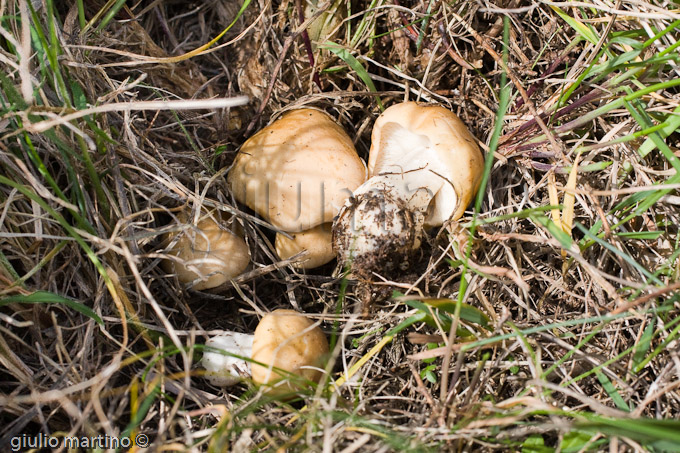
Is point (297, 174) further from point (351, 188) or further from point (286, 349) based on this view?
point (286, 349)

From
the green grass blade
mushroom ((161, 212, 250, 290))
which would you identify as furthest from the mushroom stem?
the green grass blade

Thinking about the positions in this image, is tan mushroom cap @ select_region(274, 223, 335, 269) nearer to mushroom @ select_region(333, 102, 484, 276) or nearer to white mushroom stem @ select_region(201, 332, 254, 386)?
mushroom @ select_region(333, 102, 484, 276)

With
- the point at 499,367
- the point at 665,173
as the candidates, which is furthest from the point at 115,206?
the point at 665,173

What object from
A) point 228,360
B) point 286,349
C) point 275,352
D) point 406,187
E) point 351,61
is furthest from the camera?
point 351,61

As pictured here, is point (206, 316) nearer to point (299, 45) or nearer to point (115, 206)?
point (115, 206)

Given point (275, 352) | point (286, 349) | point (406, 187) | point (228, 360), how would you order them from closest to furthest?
point (275, 352) < point (286, 349) < point (228, 360) < point (406, 187)

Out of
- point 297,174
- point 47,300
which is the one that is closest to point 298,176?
point 297,174

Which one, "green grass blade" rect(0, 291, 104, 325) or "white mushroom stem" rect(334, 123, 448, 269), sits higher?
"white mushroom stem" rect(334, 123, 448, 269)
